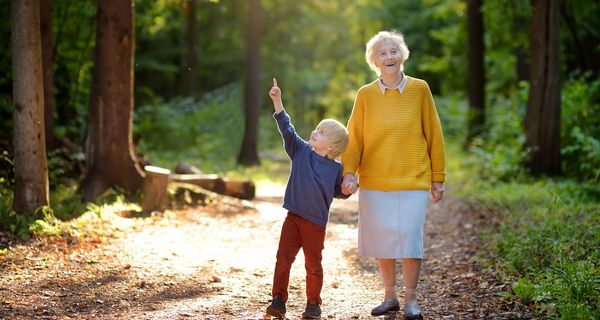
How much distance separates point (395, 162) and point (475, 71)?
15981 mm

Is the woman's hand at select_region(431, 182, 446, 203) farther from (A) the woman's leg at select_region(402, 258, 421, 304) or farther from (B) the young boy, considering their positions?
(B) the young boy

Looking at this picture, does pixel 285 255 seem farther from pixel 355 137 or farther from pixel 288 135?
pixel 355 137

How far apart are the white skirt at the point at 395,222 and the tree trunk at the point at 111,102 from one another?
5.92 m

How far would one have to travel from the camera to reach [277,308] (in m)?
5.20

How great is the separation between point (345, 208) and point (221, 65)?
1682cm

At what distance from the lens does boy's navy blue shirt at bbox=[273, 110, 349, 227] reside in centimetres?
515

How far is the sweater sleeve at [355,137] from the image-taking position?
5.35 metres

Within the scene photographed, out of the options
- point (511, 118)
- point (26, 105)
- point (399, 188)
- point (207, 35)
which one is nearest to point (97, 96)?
point (26, 105)

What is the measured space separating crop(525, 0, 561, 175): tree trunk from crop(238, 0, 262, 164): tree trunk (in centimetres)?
876

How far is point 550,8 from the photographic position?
12094 mm

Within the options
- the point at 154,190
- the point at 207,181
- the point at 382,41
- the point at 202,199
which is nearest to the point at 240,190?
the point at 207,181

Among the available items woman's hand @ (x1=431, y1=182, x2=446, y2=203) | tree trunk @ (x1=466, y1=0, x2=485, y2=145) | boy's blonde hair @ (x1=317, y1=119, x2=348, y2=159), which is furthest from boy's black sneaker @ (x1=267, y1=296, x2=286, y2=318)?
tree trunk @ (x1=466, y1=0, x2=485, y2=145)

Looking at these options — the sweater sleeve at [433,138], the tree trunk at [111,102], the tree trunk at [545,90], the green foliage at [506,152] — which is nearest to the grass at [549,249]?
the tree trunk at [545,90]

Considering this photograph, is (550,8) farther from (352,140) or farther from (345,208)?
(352,140)
